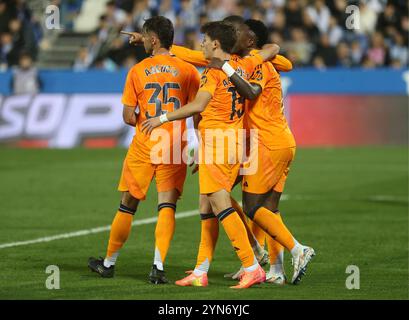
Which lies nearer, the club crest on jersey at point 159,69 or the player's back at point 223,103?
the player's back at point 223,103

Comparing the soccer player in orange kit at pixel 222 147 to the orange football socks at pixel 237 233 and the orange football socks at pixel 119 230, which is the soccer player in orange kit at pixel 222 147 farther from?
the orange football socks at pixel 119 230

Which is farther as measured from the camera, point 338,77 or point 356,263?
point 338,77

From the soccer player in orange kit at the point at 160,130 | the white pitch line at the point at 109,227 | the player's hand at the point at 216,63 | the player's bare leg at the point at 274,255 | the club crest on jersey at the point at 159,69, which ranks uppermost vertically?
the player's hand at the point at 216,63

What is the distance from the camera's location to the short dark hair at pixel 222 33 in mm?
9117

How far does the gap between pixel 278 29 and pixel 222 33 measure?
698 inches

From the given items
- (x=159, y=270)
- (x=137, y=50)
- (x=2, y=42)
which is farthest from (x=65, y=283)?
(x=2, y=42)

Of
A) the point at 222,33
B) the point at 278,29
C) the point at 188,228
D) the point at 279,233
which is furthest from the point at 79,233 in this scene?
the point at 278,29

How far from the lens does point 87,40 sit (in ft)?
95.1

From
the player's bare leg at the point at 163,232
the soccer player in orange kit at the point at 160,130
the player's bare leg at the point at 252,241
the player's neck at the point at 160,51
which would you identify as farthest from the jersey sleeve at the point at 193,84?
the player's bare leg at the point at 252,241

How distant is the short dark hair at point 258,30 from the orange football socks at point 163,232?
1562 mm

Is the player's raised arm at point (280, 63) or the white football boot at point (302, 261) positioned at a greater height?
the player's raised arm at point (280, 63)

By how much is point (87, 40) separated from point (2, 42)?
2201 mm

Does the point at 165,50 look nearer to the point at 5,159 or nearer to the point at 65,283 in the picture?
the point at 65,283

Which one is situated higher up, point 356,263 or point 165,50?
point 165,50
